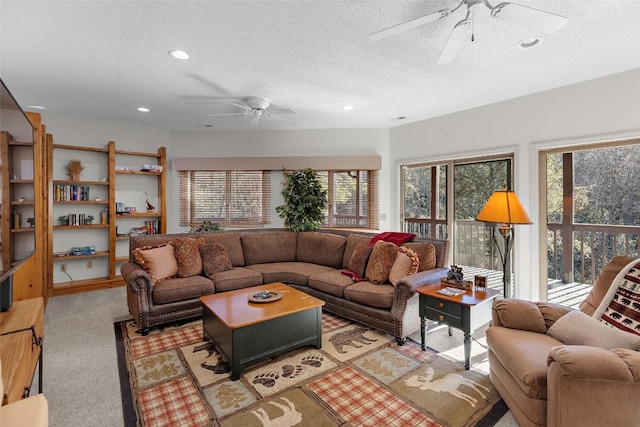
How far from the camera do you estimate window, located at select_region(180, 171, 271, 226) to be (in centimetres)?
555

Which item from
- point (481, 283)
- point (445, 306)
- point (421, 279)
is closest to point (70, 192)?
point (421, 279)

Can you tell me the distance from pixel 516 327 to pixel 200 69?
350 centimetres

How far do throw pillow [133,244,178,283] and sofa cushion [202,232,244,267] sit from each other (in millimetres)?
654

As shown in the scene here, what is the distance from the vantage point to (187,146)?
5543 millimetres

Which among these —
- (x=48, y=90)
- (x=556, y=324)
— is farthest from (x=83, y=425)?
(x=48, y=90)

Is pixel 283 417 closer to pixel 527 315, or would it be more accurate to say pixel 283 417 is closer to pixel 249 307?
pixel 249 307

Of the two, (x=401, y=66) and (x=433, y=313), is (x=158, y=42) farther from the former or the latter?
(x=433, y=313)

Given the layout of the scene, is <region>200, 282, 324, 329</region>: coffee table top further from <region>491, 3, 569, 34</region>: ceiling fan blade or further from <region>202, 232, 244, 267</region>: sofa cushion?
<region>491, 3, 569, 34</region>: ceiling fan blade

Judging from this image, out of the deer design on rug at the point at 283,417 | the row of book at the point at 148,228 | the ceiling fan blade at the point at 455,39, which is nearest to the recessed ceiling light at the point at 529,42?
the ceiling fan blade at the point at 455,39

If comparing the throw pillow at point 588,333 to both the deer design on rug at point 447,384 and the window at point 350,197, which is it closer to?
the deer design on rug at point 447,384

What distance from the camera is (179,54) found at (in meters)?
2.67

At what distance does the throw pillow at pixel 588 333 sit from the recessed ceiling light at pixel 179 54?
11.6ft

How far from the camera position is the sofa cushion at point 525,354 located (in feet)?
5.36

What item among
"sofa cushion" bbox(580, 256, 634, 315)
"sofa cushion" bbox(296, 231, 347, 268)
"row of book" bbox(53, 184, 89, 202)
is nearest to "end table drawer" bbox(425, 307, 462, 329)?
"sofa cushion" bbox(580, 256, 634, 315)
